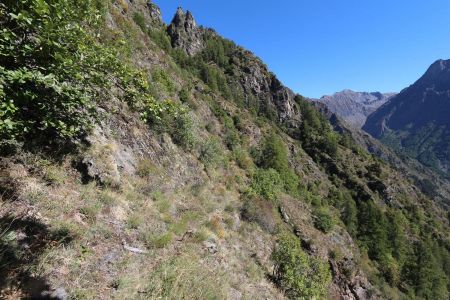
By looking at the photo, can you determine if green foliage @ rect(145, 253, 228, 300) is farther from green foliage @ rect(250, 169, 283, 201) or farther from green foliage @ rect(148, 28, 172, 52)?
green foliage @ rect(148, 28, 172, 52)

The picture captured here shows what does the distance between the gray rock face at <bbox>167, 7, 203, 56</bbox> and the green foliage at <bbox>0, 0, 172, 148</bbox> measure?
8286cm

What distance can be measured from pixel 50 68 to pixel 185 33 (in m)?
91.1

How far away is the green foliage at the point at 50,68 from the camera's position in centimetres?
506

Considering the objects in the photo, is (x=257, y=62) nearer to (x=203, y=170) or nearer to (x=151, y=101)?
(x=203, y=170)

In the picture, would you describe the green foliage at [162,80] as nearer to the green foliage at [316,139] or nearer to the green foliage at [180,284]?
the green foliage at [180,284]

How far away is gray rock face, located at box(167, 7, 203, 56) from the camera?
86.9 meters

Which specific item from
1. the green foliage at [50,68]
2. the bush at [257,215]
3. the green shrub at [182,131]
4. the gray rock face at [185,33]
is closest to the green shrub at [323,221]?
the bush at [257,215]

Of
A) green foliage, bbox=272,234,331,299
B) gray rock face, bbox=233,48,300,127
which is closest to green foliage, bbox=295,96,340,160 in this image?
gray rock face, bbox=233,48,300,127

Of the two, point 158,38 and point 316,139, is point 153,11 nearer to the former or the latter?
point 158,38

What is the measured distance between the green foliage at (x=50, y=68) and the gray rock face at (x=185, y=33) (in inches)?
3262

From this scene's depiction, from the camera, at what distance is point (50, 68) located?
18.3ft

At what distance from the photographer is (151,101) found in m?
6.64

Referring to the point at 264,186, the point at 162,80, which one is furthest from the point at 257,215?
the point at 162,80

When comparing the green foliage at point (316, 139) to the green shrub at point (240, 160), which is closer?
the green shrub at point (240, 160)
